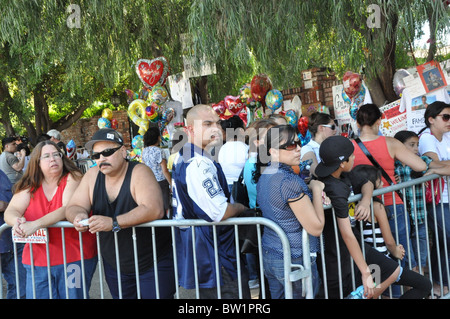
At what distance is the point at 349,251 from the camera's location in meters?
3.46

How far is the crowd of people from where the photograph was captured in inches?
129

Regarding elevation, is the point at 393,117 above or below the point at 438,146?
above

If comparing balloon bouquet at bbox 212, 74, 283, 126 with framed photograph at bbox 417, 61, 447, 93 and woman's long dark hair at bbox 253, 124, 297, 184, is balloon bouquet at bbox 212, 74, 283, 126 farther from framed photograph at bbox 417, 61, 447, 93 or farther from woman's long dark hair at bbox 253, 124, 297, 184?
woman's long dark hair at bbox 253, 124, 297, 184

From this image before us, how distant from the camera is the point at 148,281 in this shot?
12.0ft

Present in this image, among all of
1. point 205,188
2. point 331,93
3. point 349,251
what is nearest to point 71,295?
point 205,188

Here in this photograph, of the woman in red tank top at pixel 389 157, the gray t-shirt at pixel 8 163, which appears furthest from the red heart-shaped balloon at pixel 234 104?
the woman in red tank top at pixel 389 157

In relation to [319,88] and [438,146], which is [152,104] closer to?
[319,88]

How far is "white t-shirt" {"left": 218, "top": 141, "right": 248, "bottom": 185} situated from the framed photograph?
2.83m

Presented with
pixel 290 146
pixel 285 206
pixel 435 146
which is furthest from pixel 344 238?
pixel 435 146

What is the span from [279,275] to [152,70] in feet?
19.7

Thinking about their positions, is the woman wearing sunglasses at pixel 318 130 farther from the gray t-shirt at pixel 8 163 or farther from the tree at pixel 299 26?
the gray t-shirt at pixel 8 163
